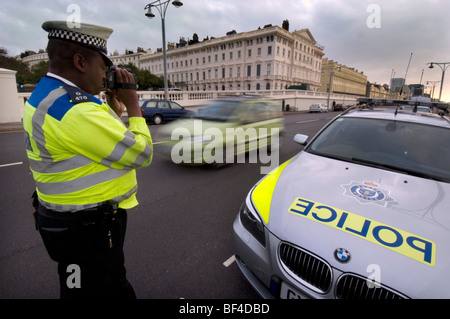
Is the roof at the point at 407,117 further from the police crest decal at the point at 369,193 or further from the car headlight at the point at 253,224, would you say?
the car headlight at the point at 253,224

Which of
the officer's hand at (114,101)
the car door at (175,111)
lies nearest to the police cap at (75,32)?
the officer's hand at (114,101)

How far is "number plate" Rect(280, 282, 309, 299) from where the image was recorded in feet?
4.99

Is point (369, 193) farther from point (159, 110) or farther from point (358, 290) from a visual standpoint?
point (159, 110)

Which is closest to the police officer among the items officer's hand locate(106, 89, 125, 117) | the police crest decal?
officer's hand locate(106, 89, 125, 117)

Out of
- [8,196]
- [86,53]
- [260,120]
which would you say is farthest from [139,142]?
[260,120]

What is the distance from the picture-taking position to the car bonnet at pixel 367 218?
1356 millimetres

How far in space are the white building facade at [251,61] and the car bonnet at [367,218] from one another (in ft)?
192

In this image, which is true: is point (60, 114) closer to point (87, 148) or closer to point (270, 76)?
point (87, 148)

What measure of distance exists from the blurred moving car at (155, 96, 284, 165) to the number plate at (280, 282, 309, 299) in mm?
3703

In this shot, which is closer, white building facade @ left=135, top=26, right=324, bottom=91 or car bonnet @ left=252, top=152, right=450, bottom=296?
car bonnet @ left=252, top=152, right=450, bottom=296

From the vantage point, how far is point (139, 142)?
127cm

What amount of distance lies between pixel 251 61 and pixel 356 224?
63704 mm

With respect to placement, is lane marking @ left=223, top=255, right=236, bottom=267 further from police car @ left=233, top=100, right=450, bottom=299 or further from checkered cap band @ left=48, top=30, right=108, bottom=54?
checkered cap band @ left=48, top=30, right=108, bottom=54

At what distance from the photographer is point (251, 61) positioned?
196 feet
